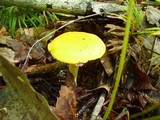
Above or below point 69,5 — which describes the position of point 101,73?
below

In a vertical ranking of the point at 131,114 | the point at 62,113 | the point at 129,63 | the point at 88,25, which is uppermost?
the point at 88,25

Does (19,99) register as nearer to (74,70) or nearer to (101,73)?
(74,70)

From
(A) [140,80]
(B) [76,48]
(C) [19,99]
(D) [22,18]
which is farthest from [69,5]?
(C) [19,99]

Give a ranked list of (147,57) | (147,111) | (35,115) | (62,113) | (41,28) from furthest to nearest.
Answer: (41,28) → (147,57) → (147,111) → (62,113) → (35,115)

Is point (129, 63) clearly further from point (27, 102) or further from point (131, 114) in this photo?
point (27, 102)

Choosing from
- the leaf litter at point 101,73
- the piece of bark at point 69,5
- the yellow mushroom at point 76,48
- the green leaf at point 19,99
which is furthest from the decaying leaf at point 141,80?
the green leaf at point 19,99

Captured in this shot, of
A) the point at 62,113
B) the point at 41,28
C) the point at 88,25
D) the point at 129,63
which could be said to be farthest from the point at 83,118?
the point at 41,28
